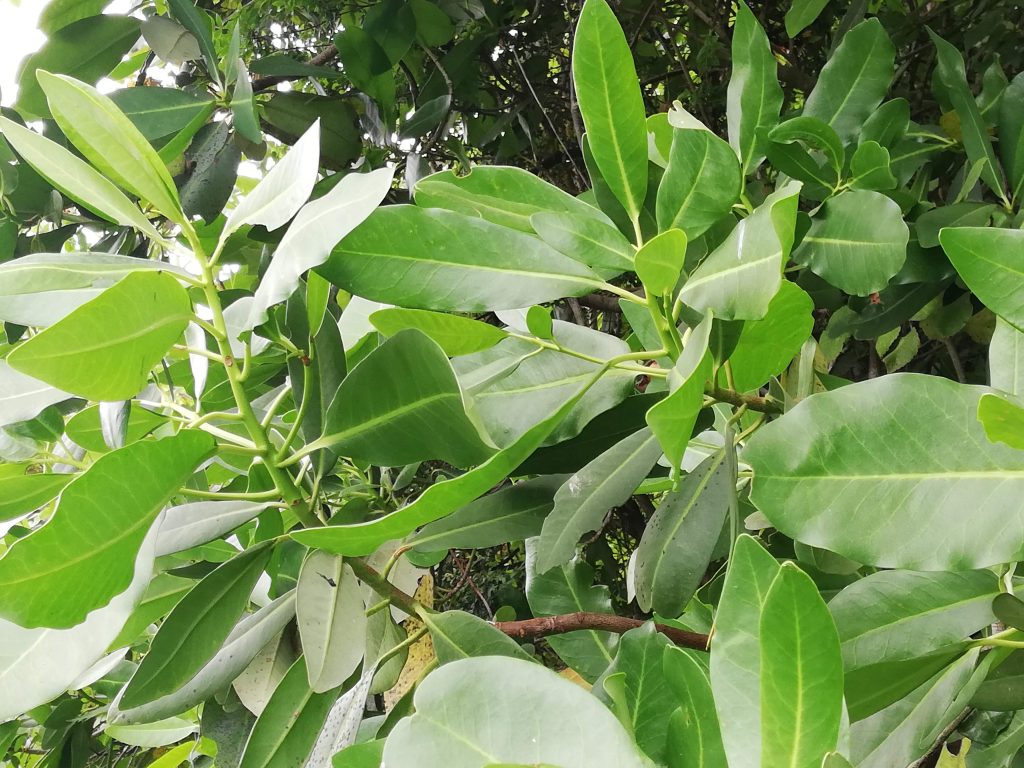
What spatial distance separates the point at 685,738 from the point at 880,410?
0.53ft

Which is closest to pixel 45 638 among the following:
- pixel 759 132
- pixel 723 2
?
pixel 759 132

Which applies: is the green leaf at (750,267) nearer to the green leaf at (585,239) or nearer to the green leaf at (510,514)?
the green leaf at (585,239)

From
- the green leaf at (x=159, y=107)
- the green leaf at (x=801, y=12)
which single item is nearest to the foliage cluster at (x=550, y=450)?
the green leaf at (x=801, y=12)

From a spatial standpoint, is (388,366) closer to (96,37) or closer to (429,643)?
(429,643)

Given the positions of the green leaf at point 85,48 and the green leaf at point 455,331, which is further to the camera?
the green leaf at point 85,48

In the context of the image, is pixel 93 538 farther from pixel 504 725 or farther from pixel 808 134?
pixel 808 134

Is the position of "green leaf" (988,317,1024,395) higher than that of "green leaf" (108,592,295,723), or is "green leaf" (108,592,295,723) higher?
→ "green leaf" (988,317,1024,395)

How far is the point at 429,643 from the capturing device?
0.61 metres

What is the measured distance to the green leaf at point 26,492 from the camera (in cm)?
48

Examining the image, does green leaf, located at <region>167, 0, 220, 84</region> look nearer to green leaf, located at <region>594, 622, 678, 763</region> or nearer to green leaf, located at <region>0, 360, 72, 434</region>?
green leaf, located at <region>0, 360, 72, 434</region>

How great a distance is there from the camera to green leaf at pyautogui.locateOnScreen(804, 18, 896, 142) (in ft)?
1.94

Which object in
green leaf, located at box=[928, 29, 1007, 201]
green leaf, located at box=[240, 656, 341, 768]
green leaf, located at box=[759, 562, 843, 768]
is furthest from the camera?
green leaf, located at box=[928, 29, 1007, 201]

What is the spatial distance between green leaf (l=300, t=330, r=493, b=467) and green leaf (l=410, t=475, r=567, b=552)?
0.29 feet

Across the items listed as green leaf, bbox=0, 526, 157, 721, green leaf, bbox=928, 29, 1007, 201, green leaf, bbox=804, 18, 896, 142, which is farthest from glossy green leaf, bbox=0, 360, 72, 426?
green leaf, bbox=928, 29, 1007, 201
